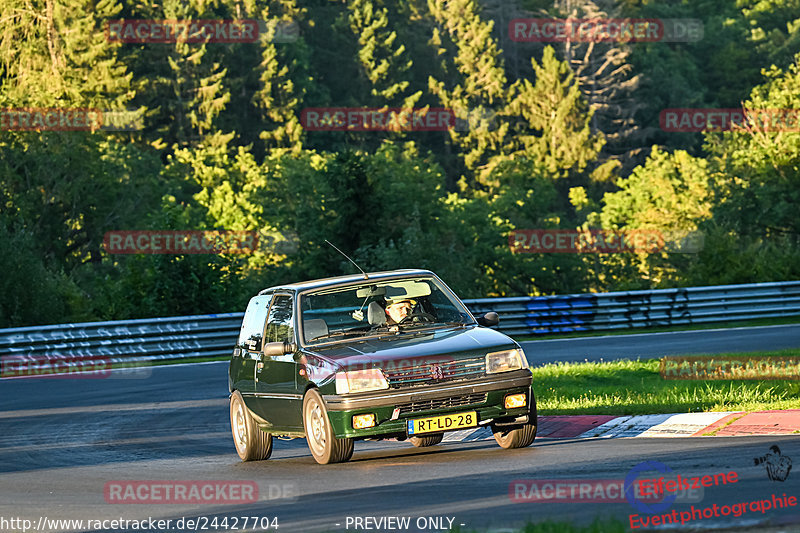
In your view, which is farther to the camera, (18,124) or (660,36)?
(660,36)

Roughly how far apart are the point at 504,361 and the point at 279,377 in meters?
2.24

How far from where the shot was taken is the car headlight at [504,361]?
11953 millimetres

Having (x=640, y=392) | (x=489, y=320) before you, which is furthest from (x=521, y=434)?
(x=640, y=392)

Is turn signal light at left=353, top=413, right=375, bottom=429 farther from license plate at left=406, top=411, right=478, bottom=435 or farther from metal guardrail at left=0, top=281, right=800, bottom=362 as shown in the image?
metal guardrail at left=0, top=281, right=800, bottom=362

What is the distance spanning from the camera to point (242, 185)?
86.1 meters

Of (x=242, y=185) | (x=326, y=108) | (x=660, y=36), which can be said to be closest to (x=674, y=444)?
(x=242, y=185)

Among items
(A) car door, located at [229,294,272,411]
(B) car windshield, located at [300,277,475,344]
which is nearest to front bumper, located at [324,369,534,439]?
(B) car windshield, located at [300,277,475,344]

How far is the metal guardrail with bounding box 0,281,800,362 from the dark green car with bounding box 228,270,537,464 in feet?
50.2

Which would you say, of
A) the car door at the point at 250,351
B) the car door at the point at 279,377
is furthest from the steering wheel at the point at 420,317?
the car door at the point at 250,351

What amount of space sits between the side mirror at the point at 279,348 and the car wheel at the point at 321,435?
571 millimetres

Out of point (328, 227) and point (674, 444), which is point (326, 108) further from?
point (674, 444)

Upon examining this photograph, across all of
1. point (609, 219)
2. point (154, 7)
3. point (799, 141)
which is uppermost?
point (154, 7)

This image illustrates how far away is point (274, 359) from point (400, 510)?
13.8ft

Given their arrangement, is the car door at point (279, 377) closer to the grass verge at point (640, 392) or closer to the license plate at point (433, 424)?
the license plate at point (433, 424)
